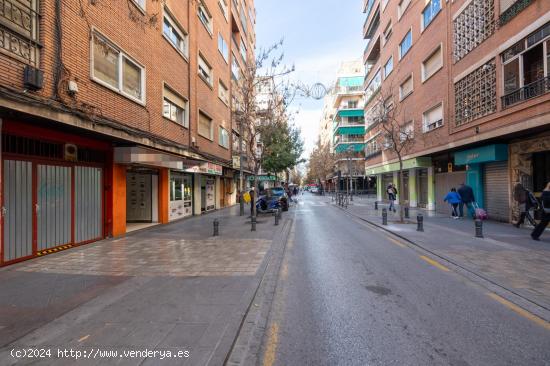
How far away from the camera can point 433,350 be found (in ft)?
9.71

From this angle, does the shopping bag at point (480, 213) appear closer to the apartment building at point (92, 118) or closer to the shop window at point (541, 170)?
the shop window at point (541, 170)

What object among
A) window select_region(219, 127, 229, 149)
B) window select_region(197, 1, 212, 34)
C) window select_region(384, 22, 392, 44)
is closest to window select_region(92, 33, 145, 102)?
window select_region(197, 1, 212, 34)

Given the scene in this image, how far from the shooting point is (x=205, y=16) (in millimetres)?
18234

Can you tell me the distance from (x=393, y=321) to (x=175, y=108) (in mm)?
13343

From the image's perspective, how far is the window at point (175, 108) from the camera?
42.7ft

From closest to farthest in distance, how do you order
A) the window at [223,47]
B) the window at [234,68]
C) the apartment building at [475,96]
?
the apartment building at [475,96] → the window at [223,47] → the window at [234,68]

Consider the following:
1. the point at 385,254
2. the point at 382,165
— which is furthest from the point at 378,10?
the point at 385,254

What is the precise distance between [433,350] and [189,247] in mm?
6494

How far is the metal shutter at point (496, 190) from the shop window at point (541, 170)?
3.70 ft

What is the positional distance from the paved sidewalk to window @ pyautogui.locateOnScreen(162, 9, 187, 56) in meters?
10.2

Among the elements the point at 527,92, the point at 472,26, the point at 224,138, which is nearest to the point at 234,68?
the point at 224,138

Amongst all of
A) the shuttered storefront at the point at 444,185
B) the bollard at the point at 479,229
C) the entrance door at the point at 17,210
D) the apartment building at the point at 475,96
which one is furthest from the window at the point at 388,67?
the entrance door at the point at 17,210

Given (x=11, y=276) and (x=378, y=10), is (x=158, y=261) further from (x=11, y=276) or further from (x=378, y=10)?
(x=378, y=10)

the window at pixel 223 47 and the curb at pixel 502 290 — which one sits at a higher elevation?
the window at pixel 223 47
